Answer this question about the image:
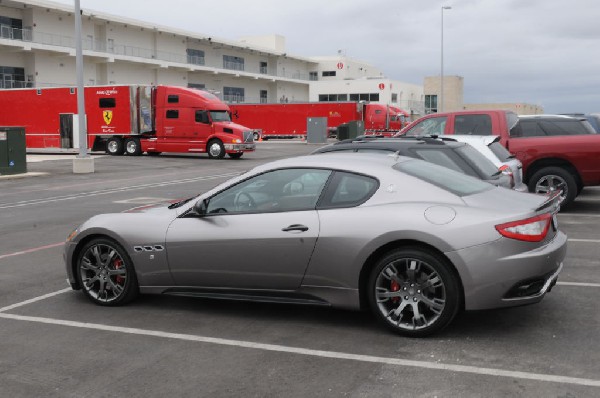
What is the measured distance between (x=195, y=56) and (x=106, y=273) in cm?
6836

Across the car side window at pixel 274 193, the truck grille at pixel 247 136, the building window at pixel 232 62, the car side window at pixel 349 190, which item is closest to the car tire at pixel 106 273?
the car side window at pixel 274 193

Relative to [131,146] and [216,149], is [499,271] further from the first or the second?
[131,146]

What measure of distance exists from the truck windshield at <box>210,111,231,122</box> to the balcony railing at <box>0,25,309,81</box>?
81.2ft

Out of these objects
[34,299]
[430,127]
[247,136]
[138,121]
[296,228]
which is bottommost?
[34,299]

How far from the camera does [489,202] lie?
5.34 m

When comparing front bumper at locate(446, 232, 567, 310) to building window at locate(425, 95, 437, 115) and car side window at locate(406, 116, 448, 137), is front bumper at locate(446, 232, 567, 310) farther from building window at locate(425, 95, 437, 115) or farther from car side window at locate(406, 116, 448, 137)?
building window at locate(425, 95, 437, 115)

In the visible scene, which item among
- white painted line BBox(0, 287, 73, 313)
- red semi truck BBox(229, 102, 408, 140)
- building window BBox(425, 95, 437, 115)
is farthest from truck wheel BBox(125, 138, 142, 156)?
building window BBox(425, 95, 437, 115)

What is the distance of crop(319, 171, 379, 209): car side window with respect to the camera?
17.9 ft

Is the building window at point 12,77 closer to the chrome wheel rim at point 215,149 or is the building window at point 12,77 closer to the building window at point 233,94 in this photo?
the chrome wheel rim at point 215,149

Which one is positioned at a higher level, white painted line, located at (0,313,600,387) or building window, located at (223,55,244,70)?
building window, located at (223,55,244,70)

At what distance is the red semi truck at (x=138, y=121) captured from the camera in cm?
3344

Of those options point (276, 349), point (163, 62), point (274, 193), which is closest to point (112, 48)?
point (163, 62)

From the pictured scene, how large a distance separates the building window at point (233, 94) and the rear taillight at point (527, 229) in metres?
72.4

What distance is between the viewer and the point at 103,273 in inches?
249
